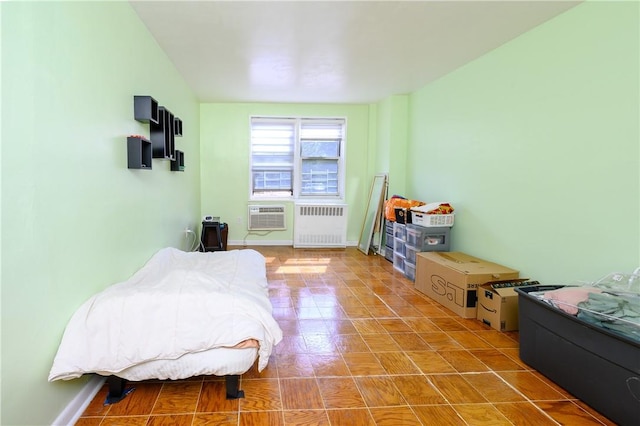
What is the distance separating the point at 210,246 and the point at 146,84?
100 inches

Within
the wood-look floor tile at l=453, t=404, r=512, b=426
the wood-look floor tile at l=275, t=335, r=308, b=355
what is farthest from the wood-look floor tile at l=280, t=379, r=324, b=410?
the wood-look floor tile at l=453, t=404, r=512, b=426

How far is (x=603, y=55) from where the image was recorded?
2.31 m

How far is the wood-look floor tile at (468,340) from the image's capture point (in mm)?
2516

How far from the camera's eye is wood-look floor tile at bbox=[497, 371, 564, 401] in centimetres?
194

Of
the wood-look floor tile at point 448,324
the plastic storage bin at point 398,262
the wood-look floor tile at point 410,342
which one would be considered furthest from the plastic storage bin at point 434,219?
the wood-look floor tile at point 410,342

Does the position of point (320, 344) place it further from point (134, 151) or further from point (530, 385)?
point (134, 151)

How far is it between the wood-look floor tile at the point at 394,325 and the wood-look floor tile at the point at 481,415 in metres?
0.93

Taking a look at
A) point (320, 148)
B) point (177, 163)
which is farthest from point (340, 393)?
point (320, 148)

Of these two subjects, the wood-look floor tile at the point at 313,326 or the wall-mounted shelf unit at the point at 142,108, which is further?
the wood-look floor tile at the point at 313,326

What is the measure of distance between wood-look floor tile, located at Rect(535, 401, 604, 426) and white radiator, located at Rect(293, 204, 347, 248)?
4192 millimetres

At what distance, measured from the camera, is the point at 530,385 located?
2.04 m

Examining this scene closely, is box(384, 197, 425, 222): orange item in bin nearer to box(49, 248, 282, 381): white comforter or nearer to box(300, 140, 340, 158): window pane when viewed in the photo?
box(300, 140, 340, 158): window pane

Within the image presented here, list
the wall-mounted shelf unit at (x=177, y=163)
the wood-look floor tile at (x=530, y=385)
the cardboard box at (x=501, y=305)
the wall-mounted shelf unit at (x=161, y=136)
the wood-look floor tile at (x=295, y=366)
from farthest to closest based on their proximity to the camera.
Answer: the wall-mounted shelf unit at (x=177, y=163) → the wall-mounted shelf unit at (x=161, y=136) → the cardboard box at (x=501, y=305) → the wood-look floor tile at (x=295, y=366) → the wood-look floor tile at (x=530, y=385)

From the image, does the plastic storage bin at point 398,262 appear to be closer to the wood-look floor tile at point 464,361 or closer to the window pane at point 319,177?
the window pane at point 319,177
